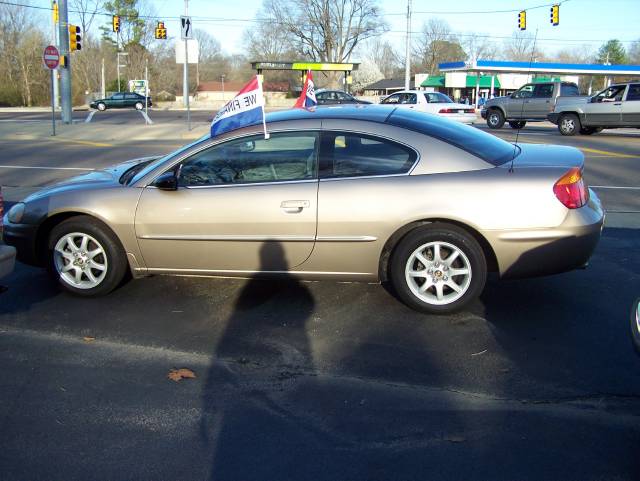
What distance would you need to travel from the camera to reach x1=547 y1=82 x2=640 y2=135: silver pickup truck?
22203mm

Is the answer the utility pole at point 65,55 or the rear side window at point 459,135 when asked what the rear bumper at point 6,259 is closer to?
the rear side window at point 459,135

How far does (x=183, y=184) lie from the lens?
528 centimetres

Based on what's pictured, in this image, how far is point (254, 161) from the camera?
5.28m

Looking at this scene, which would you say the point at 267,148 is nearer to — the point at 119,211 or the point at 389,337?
the point at 119,211

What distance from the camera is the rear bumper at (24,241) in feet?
18.1

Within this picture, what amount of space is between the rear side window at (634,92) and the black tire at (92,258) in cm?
2154

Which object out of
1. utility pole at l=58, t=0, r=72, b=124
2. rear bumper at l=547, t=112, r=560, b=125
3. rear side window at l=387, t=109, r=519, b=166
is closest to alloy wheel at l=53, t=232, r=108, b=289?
rear side window at l=387, t=109, r=519, b=166

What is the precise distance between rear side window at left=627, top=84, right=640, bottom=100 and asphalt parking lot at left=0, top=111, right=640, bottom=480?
61.1 feet

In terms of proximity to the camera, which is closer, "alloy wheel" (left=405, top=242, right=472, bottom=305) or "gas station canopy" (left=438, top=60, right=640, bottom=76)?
"alloy wheel" (left=405, top=242, right=472, bottom=305)

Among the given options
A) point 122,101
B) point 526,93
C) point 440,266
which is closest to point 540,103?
point 526,93

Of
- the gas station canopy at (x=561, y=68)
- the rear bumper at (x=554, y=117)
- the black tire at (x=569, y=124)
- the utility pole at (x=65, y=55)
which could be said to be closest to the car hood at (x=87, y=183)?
the black tire at (x=569, y=124)

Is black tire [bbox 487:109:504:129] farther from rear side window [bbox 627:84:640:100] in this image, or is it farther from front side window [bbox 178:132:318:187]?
front side window [bbox 178:132:318:187]

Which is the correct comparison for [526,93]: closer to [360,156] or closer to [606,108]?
[606,108]

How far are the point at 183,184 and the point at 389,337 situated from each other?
2.10m
